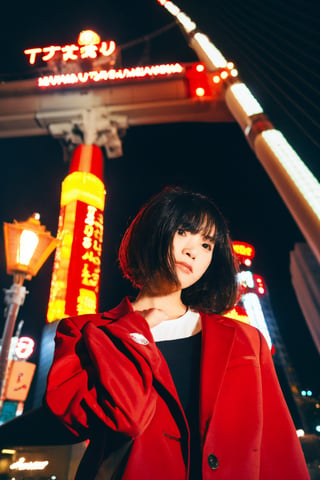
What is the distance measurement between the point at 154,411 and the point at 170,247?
78 centimetres

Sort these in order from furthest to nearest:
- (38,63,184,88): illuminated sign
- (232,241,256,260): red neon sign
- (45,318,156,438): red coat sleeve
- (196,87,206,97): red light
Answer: (232,241,256,260): red neon sign → (38,63,184,88): illuminated sign → (196,87,206,97): red light → (45,318,156,438): red coat sleeve

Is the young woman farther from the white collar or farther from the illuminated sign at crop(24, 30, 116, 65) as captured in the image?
the illuminated sign at crop(24, 30, 116, 65)

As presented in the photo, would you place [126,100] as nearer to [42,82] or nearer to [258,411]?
[42,82]

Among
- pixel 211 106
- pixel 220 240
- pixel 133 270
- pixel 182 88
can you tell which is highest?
pixel 182 88

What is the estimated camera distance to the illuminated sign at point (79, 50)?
11320mm

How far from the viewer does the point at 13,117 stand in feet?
33.9

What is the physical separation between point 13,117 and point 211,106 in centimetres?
650

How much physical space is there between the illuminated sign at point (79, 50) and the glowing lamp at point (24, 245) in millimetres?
9298

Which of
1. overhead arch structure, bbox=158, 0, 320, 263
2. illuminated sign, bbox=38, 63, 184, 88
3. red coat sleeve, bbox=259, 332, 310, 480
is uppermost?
illuminated sign, bbox=38, 63, 184, 88

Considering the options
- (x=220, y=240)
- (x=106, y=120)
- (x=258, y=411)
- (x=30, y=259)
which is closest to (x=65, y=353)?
(x=258, y=411)

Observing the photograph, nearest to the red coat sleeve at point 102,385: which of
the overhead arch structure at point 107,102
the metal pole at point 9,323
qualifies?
the metal pole at point 9,323

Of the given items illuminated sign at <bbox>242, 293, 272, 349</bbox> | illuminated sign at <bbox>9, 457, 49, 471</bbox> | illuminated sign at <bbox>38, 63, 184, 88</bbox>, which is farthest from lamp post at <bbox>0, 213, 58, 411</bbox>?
illuminated sign at <bbox>9, 457, 49, 471</bbox>

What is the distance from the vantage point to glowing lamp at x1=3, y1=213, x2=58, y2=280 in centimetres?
446

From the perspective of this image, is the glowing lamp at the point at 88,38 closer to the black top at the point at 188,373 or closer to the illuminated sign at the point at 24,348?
the black top at the point at 188,373
